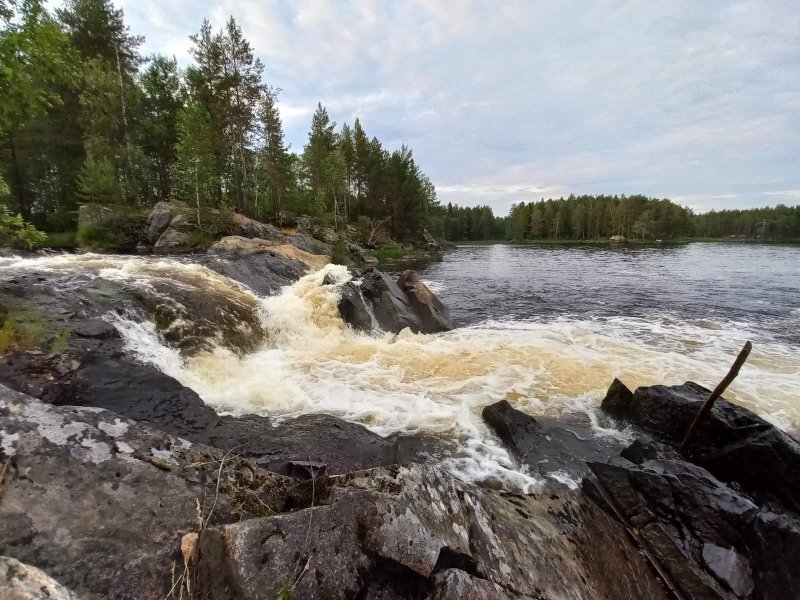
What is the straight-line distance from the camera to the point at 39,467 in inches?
103

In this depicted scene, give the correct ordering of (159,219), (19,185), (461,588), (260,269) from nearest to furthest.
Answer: (461,588)
(260,269)
(159,219)
(19,185)

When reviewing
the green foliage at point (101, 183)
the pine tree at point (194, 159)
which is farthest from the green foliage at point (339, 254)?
the green foliage at point (101, 183)

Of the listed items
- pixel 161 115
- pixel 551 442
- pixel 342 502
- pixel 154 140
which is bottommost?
pixel 551 442

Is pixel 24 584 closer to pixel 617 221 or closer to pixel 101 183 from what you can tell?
pixel 101 183

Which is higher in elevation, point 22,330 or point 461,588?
point 22,330

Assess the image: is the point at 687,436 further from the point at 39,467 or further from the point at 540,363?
the point at 39,467

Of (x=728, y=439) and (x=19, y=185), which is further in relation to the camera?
(x=19, y=185)

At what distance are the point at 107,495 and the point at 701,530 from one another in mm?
6033

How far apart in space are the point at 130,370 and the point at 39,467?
445cm

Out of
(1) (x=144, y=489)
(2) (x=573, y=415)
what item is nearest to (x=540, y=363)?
(2) (x=573, y=415)

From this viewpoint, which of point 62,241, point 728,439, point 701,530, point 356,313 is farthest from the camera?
point 62,241

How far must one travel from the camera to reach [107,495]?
104 inches

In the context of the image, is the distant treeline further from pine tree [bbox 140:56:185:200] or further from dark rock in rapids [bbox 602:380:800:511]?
dark rock in rapids [bbox 602:380:800:511]

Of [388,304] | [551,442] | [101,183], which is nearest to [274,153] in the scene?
[101,183]
